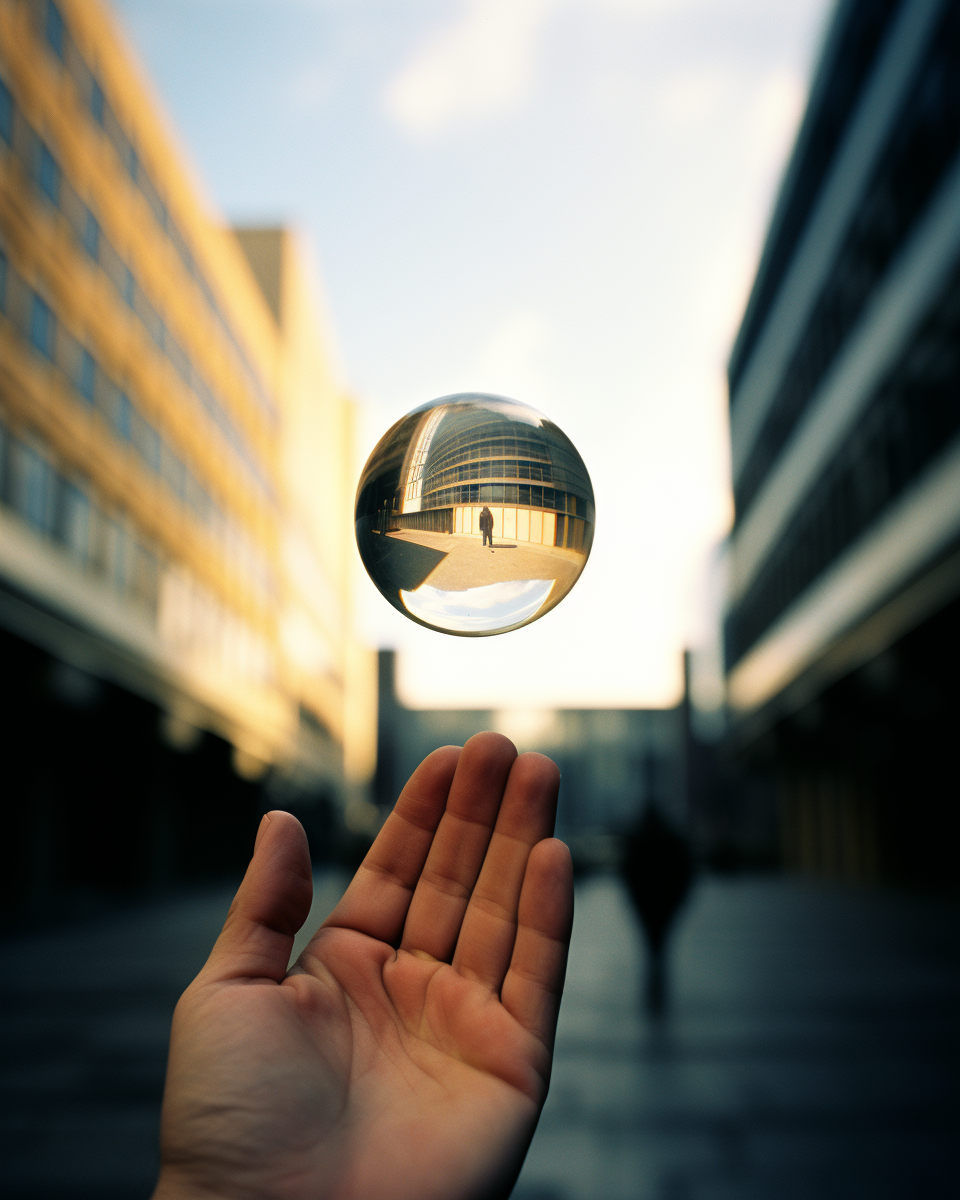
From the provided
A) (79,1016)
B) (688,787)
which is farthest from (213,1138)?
(688,787)

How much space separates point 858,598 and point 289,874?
2433 cm

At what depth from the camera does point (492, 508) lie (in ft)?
8.80

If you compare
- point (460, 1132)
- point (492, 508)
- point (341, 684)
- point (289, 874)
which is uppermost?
point (341, 684)

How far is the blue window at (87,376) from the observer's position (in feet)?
83.5

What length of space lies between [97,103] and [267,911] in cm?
2781

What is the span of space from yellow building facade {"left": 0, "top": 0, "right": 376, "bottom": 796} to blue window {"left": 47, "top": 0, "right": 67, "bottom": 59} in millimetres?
49

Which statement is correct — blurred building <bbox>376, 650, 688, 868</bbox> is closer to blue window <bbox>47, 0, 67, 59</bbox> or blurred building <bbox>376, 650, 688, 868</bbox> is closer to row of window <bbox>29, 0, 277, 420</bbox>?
row of window <bbox>29, 0, 277, 420</bbox>

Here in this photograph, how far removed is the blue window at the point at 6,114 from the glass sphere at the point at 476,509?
21.5m

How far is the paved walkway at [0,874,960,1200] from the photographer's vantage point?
5934mm

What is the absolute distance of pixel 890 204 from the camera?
22703 mm

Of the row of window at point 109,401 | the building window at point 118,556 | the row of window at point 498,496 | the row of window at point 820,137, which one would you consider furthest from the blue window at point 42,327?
the row of window at point 498,496

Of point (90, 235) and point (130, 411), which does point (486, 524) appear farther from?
point (130, 411)

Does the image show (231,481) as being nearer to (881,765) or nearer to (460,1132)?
(881,765)

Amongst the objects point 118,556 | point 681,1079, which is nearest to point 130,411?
point 118,556
